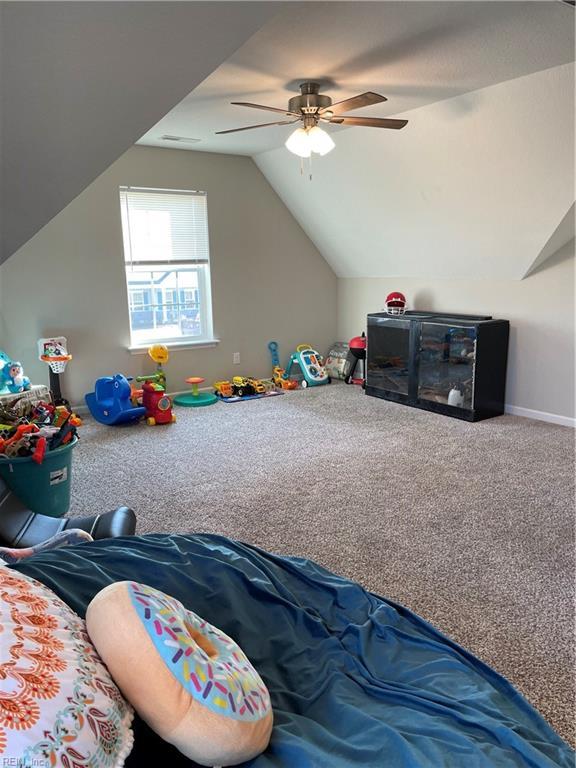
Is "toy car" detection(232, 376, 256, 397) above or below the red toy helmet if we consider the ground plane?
below

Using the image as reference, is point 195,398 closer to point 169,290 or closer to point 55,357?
point 169,290

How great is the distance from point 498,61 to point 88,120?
2.40 metres

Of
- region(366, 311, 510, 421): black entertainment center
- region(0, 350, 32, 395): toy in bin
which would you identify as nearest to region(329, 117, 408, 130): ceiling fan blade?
region(366, 311, 510, 421): black entertainment center

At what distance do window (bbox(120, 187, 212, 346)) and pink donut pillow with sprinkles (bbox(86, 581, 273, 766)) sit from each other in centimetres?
472

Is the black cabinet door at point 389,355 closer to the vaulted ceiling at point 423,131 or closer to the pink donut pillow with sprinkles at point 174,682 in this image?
the vaulted ceiling at point 423,131

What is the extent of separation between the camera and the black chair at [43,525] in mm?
2188

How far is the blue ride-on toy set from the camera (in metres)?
4.77

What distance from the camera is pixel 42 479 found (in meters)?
2.88

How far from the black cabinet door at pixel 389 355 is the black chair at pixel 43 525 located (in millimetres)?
3553

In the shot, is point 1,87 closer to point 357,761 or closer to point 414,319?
point 357,761

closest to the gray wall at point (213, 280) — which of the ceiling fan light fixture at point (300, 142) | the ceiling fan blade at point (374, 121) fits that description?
the ceiling fan light fixture at point (300, 142)

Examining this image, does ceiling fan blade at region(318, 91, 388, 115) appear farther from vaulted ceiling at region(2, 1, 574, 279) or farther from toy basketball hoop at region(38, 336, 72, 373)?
toy basketball hoop at region(38, 336, 72, 373)

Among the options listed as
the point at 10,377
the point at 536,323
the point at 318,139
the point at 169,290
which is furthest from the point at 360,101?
the point at 10,377

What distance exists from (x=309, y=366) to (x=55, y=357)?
105 inches
